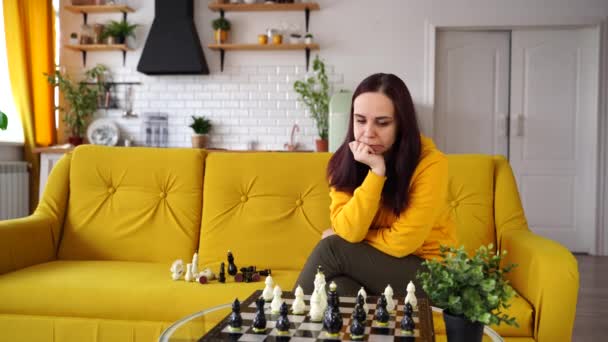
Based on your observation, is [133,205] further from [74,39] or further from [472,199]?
[74,39]

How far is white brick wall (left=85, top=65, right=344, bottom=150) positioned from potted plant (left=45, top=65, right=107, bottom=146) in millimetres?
174

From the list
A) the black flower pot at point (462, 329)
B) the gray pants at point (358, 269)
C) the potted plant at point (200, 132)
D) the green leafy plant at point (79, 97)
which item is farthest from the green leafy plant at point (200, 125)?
the black flower pot at point (462, 329)

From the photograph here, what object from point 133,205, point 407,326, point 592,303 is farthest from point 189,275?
point 592,303

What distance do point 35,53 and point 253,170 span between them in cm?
354

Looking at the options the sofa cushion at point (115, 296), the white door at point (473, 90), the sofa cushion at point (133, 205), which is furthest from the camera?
the white door at point (473, 90)

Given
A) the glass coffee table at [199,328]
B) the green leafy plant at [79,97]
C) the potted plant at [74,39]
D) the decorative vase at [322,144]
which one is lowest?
the glass coffee table at [199,328]

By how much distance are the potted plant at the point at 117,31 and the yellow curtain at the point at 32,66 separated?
0.50m

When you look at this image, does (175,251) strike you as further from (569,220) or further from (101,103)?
(569,220)

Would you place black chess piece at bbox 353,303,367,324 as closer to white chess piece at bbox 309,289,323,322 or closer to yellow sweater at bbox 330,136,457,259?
white chess piece at bbox 309,289,323,322

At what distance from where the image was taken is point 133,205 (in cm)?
254

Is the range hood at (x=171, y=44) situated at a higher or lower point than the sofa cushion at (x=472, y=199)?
higher

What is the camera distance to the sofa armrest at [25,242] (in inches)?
88.7

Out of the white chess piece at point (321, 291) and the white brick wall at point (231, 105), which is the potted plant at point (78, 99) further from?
the white chess piece at point (321, 291)

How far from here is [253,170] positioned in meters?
2.51
